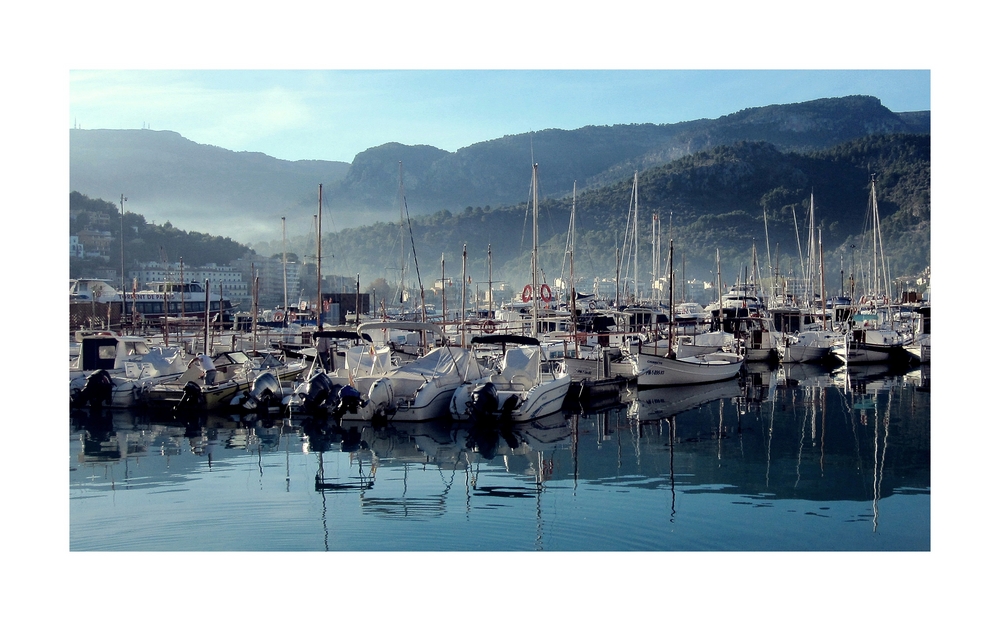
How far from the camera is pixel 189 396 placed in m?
23.3

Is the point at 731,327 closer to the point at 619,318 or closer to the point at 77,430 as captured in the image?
the point at 619,318

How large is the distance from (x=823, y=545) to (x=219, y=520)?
7.98 meters

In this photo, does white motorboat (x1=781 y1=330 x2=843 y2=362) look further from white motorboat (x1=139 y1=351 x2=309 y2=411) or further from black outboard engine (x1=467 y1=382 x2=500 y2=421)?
white motorboat (x1=139 y1=351 x2=309 y2=411)

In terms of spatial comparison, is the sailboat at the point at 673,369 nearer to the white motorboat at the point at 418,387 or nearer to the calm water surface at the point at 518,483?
the calm water surface at the point at 518,483

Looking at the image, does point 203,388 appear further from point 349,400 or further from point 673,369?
point 673,369

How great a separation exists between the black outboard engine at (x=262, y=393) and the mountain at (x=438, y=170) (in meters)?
68.8

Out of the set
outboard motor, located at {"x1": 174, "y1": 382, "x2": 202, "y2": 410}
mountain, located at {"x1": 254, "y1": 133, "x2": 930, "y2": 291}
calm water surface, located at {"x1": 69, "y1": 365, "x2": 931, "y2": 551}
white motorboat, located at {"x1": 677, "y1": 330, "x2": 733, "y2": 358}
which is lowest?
calm water surface, located at {"x1": 69, "y1": 365, "x2": 931, "y2": 551}

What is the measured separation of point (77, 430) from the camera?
67.4ft

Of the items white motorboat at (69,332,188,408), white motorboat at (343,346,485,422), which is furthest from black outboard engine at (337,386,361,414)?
white motorboat at (69,332,188,408)

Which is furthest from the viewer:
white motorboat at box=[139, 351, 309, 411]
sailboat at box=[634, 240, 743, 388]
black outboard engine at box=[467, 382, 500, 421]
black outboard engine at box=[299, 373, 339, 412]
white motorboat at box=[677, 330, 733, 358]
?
white motorboat at box=[677, 330, 733, 358]

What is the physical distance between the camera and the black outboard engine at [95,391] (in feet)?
77.9

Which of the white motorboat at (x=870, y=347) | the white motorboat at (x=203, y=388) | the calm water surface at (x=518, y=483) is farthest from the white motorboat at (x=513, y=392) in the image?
the white motorboat at (x=870, y=347)

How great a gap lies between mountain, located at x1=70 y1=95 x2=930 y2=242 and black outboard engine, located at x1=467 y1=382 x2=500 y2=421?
73.6 metres

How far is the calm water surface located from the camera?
1084 centimetres
